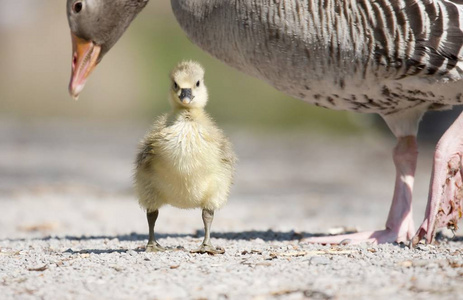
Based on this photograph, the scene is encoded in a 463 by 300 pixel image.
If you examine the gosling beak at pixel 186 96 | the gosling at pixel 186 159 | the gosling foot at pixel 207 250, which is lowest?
the gosling foot at pixel 207 250

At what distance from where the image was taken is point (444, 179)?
5711mm

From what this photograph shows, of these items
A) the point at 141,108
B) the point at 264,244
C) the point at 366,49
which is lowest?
the point at 264,244

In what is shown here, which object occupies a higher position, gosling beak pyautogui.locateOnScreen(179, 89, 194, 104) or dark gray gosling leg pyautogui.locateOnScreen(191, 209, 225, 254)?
gosling beak pyautogui.locateOnScreen(179, 89, 194, 104)

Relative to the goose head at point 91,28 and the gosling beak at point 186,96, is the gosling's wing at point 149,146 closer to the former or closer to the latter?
the gosling beak at point 186,96

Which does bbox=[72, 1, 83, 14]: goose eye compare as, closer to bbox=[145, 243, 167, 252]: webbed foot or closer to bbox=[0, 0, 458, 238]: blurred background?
bbox=[145, 243, 167, 252]: webbed foot

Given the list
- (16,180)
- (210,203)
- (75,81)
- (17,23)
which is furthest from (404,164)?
(17,23)

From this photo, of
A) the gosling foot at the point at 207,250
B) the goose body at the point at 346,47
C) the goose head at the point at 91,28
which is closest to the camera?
the gosling foot at the point at 207,250

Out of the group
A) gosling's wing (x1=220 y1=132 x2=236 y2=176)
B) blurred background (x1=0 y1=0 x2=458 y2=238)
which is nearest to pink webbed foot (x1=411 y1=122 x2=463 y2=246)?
gosling's wing (x1=220 y1=132 x2=236 y2=176)

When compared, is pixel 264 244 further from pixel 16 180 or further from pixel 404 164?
pixel 16 180

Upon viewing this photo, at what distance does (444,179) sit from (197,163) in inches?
72.2

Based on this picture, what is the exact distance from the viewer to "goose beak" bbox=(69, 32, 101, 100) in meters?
6.21

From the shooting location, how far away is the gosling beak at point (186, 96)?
5.20 meters

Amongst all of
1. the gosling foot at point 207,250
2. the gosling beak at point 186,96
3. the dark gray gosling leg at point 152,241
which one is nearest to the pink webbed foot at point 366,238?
the gosling foot at point 207,250

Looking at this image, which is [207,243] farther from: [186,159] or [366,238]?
[366,238]
